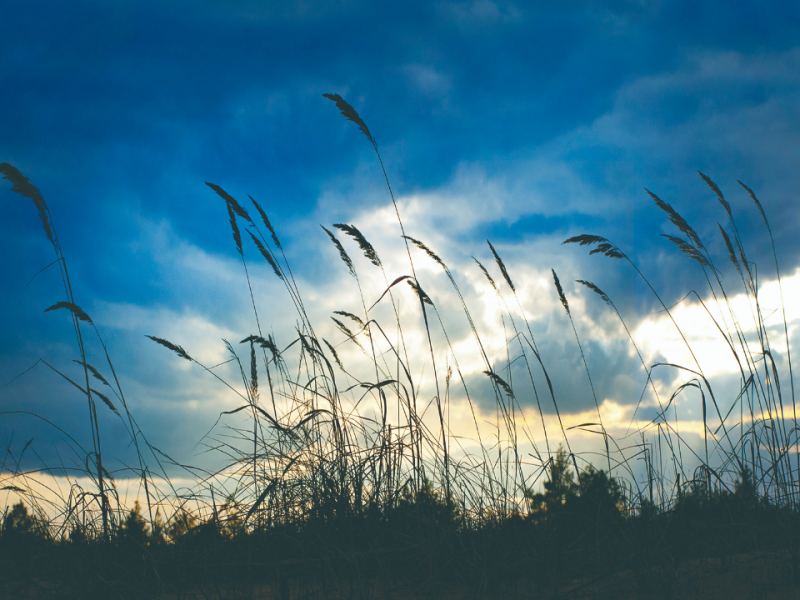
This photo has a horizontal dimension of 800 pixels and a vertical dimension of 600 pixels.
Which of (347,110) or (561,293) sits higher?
(347,110)

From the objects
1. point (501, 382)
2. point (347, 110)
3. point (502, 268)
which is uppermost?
point (347, 110)

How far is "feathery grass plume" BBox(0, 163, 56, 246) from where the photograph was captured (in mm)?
2424

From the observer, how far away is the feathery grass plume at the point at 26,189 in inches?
95.4

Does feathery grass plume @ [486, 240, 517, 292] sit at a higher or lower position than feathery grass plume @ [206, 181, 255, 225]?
lower

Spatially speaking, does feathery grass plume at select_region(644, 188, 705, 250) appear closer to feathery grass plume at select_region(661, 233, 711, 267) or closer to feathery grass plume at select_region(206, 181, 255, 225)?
feathery grass plume at select_region(661, 233, 711, 267)

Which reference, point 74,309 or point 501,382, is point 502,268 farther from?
point 74,309

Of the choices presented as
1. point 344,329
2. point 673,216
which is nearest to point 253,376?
point 344,329

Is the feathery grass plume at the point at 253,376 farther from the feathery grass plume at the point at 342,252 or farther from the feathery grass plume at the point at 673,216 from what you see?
the feathery grass plume at the point at 673,216

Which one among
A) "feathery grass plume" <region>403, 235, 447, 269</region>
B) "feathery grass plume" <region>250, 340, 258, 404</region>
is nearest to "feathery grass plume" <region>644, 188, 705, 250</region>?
"feathery grass plume" <region>403, 235, 447, 269</region>

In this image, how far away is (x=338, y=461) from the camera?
7.84 feet

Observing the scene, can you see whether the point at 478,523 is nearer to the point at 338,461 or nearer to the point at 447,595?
the point at 447,595

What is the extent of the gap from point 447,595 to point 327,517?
2.09 feet

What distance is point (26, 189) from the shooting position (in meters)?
2.47

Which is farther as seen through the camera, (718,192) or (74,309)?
(718,192)
